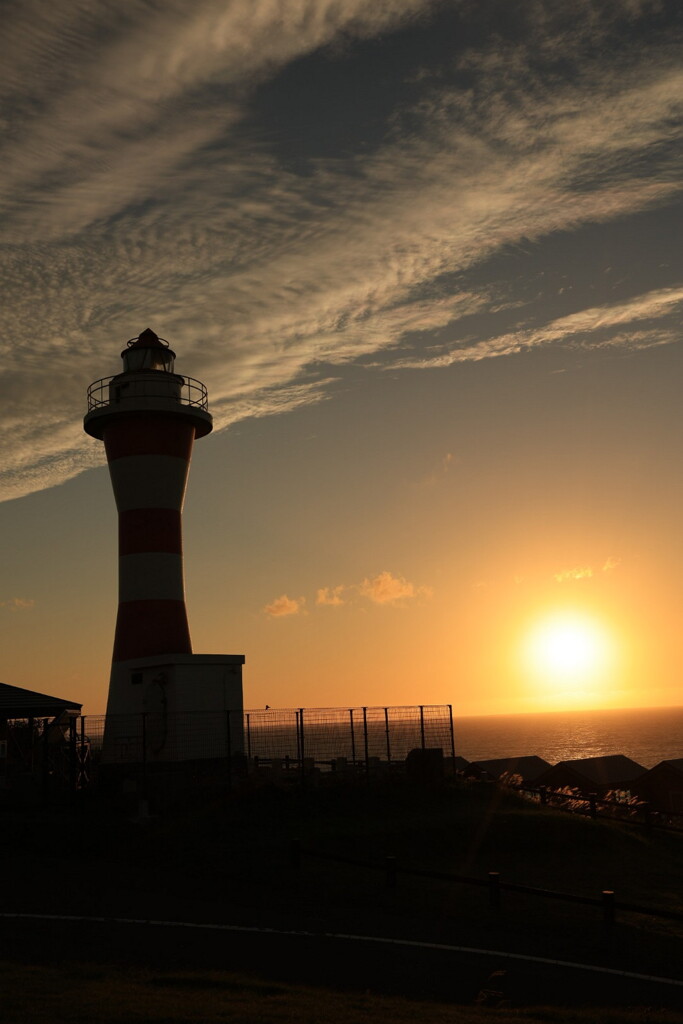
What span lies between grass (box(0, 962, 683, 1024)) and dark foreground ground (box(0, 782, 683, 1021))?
0.20 meters

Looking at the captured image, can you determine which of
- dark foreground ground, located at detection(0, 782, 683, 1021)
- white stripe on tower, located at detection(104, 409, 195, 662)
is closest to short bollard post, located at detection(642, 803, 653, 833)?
dark foreground ground, located at detection(0, 782, 683, 1021)

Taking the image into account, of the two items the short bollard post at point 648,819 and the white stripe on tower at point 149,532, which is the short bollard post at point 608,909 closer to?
the short bollard post at point 648,819

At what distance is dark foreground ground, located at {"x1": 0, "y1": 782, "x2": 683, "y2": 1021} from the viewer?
14094mm

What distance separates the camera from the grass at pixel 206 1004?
1112cm

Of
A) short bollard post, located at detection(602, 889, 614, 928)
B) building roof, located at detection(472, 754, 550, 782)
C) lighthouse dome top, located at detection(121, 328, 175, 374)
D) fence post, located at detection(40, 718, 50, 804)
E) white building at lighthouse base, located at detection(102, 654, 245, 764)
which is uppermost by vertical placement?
lighthouse dome top, located at detection(121, 328, 175, 374)

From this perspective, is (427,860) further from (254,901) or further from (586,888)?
(254,901)

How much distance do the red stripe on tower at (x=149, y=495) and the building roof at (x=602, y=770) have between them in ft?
134

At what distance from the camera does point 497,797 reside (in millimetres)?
31156

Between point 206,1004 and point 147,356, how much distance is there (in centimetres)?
2872

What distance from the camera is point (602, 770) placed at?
6856 centimetres

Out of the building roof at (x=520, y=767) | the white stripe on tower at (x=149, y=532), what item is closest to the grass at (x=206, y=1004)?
the white stripe on tower at (x=149, y=532)

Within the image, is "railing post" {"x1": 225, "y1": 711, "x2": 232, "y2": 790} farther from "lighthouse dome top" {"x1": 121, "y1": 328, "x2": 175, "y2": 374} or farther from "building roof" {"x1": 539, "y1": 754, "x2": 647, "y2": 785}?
"building roof" {"x1": 539, "y1": 754, "x2": 647, "y2": 785}

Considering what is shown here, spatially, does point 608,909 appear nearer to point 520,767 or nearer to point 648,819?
point 648,819

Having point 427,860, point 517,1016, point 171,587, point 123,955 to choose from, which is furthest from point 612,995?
point 171,587
